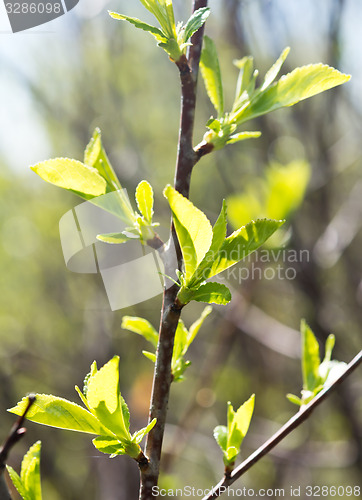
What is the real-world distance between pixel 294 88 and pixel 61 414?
50cm

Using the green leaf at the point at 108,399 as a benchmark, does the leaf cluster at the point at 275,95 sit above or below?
above

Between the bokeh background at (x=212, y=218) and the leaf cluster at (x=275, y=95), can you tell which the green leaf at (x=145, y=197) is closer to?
the leaf cluster at (x=275, y=95)

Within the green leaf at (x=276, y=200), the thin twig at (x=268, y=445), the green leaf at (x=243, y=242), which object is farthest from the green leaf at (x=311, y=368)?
the green leaf at (x=276, y=200)

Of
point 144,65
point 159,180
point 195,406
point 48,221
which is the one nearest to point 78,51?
point 144,65

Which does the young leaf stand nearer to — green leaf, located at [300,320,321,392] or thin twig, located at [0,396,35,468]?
thin twig, located at [0,396,35,468]

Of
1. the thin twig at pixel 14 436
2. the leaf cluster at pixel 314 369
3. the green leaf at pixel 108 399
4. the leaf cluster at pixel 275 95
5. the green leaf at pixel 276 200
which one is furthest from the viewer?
the green leaf at pixel 276 200

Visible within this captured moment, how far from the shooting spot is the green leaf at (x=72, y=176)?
575mm

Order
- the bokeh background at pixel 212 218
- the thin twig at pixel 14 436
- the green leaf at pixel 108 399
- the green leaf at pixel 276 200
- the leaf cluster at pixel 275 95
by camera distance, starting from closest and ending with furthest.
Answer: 1. the thin twig at pixel 14 436
2. the green leaf at pixel 108 399
3. the leaf cluster at pixel 275 95
4. the green leaf at pixel 276 200
5. the bokeh background at pixel 212 218

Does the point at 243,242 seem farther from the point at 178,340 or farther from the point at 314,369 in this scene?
the point at 314,369

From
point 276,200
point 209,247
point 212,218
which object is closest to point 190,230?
point 209,247

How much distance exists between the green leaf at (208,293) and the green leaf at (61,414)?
0.17 m

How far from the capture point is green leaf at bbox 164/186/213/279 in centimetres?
47

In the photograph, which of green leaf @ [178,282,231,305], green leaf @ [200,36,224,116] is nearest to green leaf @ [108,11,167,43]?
green leaf @ [200,36,224,116]

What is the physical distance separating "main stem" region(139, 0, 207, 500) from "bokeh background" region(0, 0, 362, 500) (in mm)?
860
